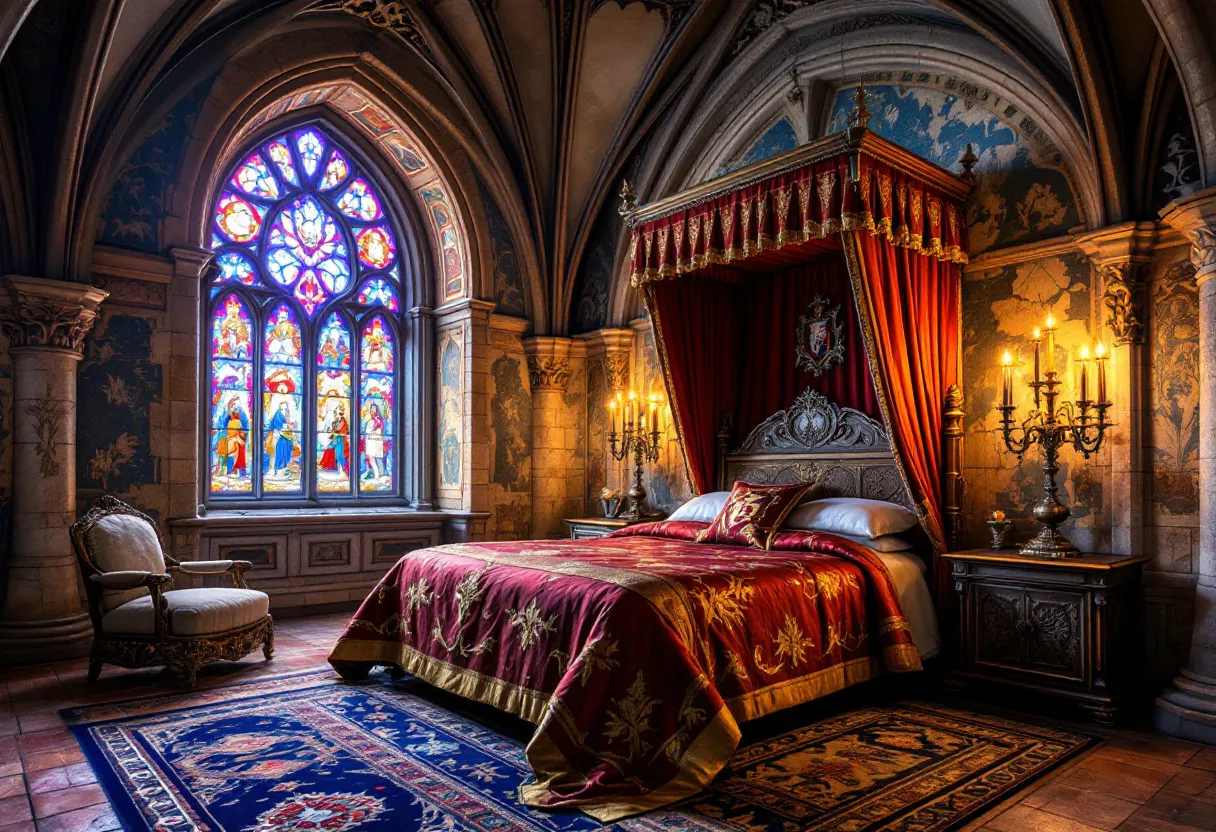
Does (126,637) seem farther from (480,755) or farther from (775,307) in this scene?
(775,307)

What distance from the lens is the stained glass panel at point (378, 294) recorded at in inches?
322

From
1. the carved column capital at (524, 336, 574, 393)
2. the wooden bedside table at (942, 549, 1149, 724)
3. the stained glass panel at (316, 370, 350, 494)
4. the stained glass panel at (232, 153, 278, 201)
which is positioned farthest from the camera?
the carved column capital at (524, 336, 574, 393)

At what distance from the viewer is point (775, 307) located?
6.33 metres

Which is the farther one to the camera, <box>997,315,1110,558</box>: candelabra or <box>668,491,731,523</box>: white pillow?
<box>668,491,731,523</box>: white pillow

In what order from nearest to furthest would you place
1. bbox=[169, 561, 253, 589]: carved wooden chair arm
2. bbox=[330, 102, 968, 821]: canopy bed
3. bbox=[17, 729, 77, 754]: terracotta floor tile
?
bbox=[330, 102, 968, 821]: canopy bed → bbox=[17, 729, 77, 754]: terracotta floor tile → bbox=[169, 561, 253, 589]: carved wooden chair arm

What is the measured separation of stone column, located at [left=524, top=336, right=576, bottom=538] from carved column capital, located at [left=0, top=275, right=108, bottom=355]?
3977mm

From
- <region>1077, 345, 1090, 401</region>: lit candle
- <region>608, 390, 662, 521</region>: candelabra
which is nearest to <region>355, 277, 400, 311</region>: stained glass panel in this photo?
<region>608, 390, 662, 521</region>: candelabra

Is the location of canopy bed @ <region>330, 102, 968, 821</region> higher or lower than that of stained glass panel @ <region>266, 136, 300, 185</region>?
lower

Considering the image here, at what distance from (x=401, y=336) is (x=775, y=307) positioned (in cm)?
403

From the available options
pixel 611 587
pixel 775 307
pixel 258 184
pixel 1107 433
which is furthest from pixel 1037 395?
pixel 258 184

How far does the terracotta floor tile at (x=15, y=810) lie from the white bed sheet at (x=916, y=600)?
13.3ft

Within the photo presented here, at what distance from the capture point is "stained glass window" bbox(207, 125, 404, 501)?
7.28 m

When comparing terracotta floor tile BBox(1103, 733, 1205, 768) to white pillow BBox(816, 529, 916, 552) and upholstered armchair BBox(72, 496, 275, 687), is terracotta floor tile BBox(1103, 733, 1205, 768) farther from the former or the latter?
upholstered armchair BBox(72, 496, 275, 687)

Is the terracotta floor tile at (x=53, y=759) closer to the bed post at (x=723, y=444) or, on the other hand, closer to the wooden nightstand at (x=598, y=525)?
the wooden nightstand at (x=598, y=525)
